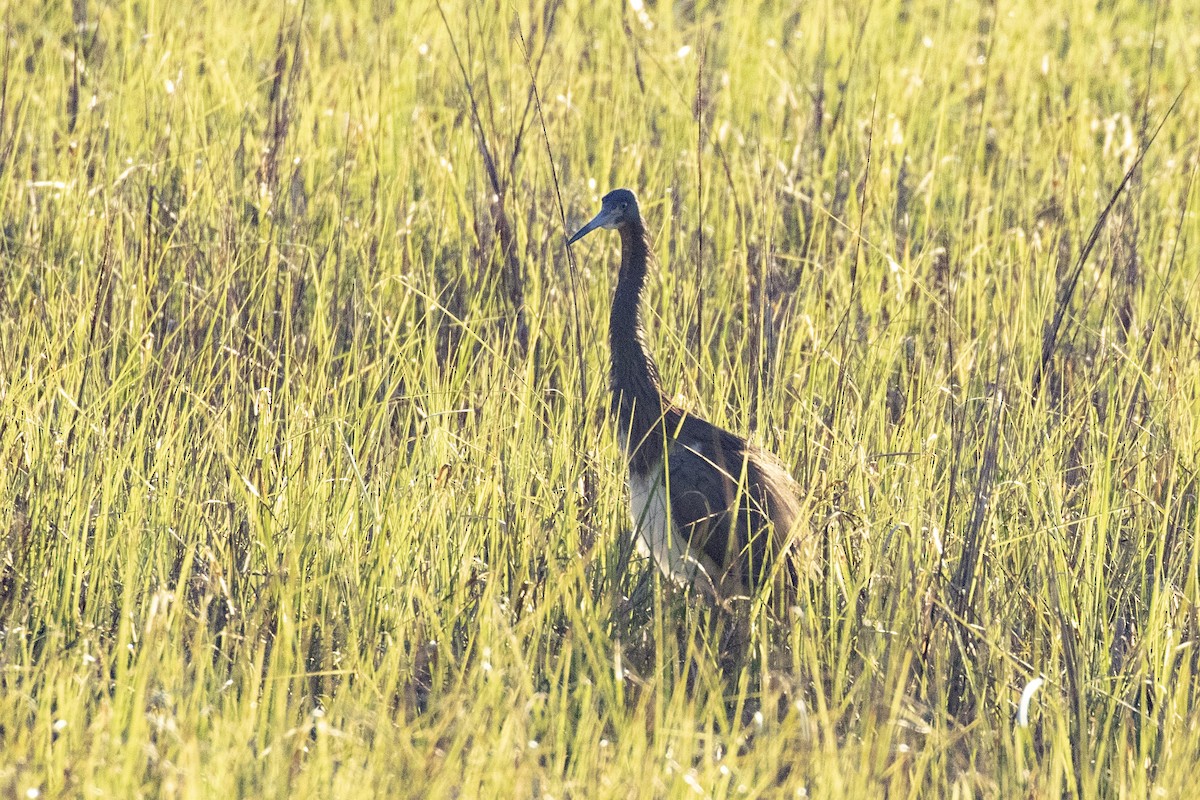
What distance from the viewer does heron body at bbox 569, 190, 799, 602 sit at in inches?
129

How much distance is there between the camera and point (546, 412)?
3932mm

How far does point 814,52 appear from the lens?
19.6 ft

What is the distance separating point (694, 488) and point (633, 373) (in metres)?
0.36

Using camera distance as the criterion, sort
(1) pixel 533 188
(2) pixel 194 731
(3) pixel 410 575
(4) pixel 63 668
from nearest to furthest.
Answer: (2) pixel 194 731 < (4) pixel 63 668 < (3) pixel 410 575 < (1) pixel 533 188

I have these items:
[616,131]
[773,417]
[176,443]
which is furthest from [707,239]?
[176,443]

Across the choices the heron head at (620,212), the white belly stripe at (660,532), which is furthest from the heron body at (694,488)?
the heron head at (620,212)

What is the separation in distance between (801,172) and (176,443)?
2502mm

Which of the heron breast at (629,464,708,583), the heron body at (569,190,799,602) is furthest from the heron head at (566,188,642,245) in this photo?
the heron breast at (629,464,708,583)

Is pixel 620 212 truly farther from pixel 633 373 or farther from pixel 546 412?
pixel 546 412

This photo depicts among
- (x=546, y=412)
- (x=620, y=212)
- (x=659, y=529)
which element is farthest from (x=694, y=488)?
(x=620, y=212)

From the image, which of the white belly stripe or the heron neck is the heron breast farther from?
the heron neck

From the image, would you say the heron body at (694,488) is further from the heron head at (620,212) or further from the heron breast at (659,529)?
the heron head at (620,212)

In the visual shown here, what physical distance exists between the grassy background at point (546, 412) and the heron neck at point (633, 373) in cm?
11

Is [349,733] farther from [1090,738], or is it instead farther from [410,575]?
[1090,738]
